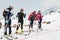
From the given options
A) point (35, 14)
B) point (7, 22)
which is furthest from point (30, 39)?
point (35, 14)

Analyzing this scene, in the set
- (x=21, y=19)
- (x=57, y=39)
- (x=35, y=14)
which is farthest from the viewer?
(x=35, y=14)

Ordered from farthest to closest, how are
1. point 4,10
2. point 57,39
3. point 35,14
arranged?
1. point 35,14
2. point 4,10
3. point 57,39

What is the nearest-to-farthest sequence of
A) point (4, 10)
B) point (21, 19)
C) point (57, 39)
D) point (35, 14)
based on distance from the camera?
point (57, 39) → point (4, 10) → point (21, 19) → point (35, 14)

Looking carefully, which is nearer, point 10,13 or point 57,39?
point 57,39

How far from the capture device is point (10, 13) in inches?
912

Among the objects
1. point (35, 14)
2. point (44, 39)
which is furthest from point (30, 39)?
point (35, 14)

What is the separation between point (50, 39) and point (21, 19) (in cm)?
421

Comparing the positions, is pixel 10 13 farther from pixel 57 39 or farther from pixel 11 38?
pixel 57 39

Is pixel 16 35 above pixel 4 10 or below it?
below

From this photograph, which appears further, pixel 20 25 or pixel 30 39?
pixel 20 25

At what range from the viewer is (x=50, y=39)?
21.5 m

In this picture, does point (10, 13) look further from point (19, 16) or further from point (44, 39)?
point (44, 39)

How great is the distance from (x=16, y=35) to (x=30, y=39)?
2335 millimetres

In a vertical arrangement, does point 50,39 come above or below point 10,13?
below
